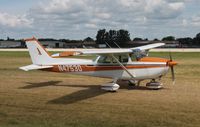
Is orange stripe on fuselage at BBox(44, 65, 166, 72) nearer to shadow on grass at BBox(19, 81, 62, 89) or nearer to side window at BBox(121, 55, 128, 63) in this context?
side window at BBox(121, 55, 128, 63)

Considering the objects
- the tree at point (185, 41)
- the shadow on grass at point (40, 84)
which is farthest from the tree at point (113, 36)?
the shadow on grass at point (40, 84)

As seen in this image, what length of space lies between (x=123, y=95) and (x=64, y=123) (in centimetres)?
478

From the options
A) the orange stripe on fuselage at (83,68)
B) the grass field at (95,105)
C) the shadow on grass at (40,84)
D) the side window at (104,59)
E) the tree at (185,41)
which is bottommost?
the grass field at (95,105)

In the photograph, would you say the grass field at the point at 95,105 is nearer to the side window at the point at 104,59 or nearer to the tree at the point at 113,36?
the side window at the point at 104,59

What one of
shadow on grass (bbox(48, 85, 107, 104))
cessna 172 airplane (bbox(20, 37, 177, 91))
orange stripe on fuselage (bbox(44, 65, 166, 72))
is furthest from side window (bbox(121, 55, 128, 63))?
shadow on grass (bbox(48, 85, 107, 104))

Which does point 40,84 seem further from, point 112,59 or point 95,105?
point 95,105

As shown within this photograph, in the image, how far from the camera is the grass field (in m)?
9.88

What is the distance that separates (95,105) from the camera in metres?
12.2

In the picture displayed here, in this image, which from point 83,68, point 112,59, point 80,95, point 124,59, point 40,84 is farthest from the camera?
point 40,84

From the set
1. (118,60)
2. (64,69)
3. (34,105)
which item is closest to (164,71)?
(118,60)

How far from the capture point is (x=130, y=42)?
135 metres

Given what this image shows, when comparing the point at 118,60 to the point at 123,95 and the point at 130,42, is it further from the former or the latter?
the point at 130,42

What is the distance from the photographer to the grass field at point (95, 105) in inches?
389

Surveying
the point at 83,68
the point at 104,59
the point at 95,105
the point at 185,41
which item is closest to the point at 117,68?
the point at 104,59
